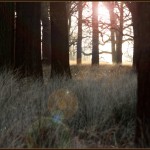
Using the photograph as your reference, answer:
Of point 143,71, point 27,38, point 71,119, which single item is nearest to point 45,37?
point 27,38

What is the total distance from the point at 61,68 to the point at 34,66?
2014 mm

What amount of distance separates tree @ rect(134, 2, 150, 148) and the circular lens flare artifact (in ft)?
5.73

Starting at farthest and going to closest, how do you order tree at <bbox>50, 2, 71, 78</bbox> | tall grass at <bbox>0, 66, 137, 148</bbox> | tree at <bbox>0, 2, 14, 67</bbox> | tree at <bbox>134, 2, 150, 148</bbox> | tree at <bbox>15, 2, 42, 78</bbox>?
tree at <bbox>50, 2, 71, 78</bbox>
tree at <bbox>0, 2, 14, 67</bbox>
tree at <bbox>15, 2, 42, 78</bbox>
tall grass at <bbox>0, 66, 137, 148</bbox>
tree at <bbox>134, 2, 150, 148</bbox>

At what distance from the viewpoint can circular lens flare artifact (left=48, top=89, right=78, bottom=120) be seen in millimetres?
6773

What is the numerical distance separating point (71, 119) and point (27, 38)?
490cm

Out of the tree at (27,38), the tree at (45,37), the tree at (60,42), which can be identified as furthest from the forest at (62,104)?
the tree at (45,37)

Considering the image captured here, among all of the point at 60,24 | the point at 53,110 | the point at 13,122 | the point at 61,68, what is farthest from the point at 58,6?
the point at 13,122

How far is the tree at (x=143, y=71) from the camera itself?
497cm

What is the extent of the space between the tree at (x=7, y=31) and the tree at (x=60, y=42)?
5.54ft

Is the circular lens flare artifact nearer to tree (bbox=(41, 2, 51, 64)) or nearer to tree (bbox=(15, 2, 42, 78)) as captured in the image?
tree (bbox=(15, 2, 42, 78))

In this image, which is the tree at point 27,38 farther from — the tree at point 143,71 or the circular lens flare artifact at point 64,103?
the tree at point 143,71

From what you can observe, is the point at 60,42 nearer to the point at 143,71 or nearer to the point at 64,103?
the point at 64,103

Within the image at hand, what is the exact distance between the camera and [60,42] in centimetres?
1330

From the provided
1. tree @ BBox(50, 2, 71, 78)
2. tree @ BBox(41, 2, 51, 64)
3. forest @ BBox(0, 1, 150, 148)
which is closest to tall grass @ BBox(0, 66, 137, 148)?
forest @ BBox(0, 1, 150, 148)
